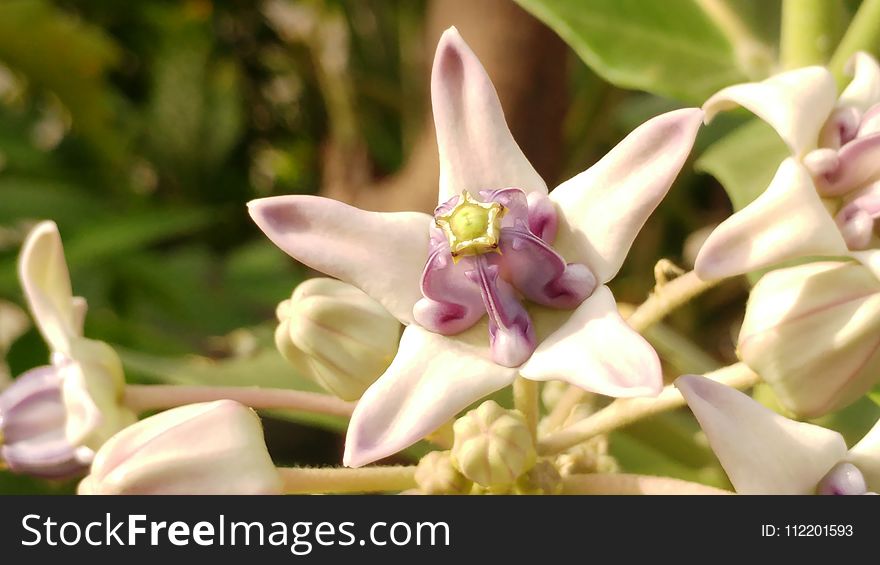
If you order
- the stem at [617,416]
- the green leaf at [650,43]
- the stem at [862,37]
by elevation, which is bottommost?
the stem at [617,416]

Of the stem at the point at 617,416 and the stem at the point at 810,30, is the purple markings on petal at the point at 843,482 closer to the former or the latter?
the stem at the point at 617,416

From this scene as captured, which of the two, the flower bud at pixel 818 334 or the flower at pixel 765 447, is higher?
the flower bud at pixel 818 334

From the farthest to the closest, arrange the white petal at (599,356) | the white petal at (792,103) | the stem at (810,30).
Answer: the stem at (810,30) < the white petal at (792,103) < the white petal at (599,356)

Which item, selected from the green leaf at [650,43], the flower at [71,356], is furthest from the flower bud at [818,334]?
the flower at [71,356]

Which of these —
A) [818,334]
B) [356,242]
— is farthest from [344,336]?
[818,334]

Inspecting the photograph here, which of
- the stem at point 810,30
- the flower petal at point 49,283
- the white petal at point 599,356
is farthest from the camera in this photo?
the stem at point 810,30

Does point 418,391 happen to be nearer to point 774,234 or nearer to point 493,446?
point 493,446

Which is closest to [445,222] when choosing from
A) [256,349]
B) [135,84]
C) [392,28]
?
[256,349]
